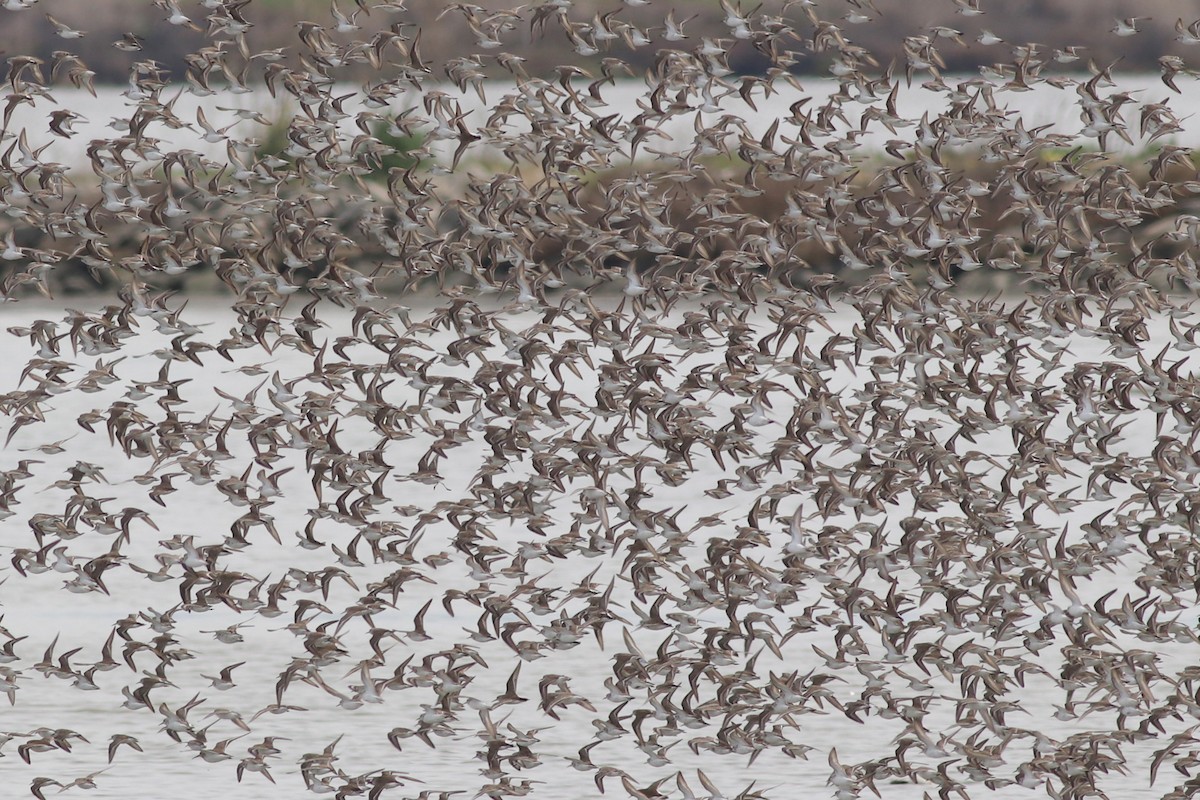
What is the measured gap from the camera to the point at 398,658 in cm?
1755

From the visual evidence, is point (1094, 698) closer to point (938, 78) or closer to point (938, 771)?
point (938, 771)

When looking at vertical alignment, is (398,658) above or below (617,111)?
below

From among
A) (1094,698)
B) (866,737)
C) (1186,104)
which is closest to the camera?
(866,737)

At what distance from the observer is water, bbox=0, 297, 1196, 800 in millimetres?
12828

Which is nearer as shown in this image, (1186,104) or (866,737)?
(866,737)

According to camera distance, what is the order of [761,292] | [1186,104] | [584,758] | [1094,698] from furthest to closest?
[1186,104]
[761,292]
[1094,698]
[584,758]

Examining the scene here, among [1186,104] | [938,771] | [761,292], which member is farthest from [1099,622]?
[1186,104]

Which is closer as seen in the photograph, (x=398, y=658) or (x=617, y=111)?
(x=398, y=658)

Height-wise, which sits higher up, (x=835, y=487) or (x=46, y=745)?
(x=835, y=487)

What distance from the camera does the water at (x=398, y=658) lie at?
1283 cm

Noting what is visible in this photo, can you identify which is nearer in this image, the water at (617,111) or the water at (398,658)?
the water at (398,658)

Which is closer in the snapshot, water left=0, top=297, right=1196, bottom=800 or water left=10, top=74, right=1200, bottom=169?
water left=0, top=297, right=1196, bottom=800

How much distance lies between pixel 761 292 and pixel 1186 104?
724 inches

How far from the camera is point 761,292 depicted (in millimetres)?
31141
